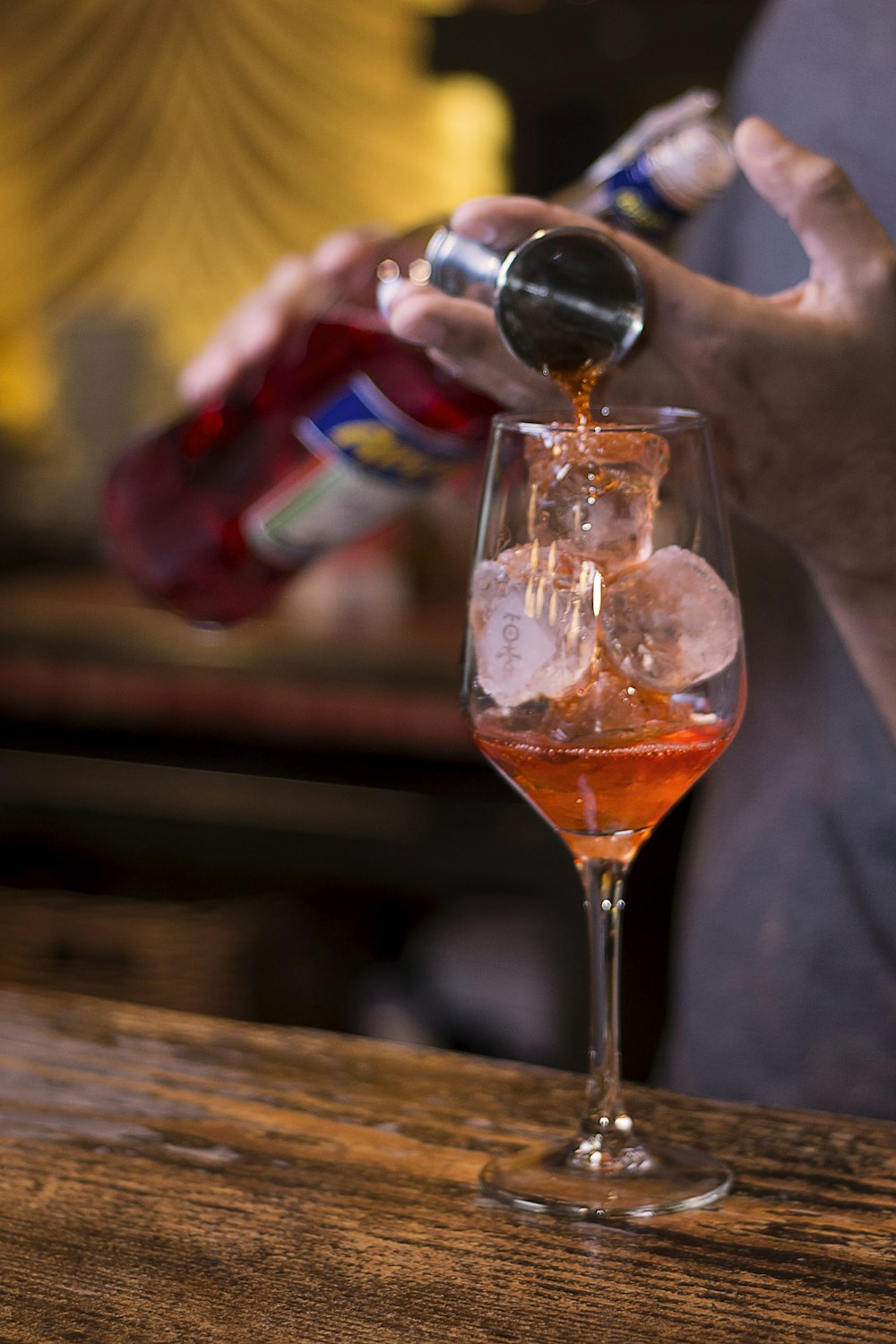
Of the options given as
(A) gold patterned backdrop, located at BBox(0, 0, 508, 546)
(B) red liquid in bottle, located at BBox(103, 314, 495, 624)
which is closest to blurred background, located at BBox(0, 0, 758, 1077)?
(A) gold patterned backdrop, located at BBox(0, 0, 508, 546)

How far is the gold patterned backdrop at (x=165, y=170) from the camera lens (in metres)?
2.73

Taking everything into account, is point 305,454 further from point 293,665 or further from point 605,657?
point 293,665

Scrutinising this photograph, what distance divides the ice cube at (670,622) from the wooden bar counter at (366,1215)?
199 mm

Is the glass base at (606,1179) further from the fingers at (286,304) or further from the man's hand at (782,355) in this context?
the fingers at (286,304)

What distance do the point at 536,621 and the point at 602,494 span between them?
0.05 meters

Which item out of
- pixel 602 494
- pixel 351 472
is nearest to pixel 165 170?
pixel 351 472

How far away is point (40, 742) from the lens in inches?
84.4

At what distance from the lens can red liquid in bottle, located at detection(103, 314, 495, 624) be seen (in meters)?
0.89

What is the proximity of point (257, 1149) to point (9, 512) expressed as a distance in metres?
2.51

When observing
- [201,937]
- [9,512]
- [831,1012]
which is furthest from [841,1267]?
[9,512]

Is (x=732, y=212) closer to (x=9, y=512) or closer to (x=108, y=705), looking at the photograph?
(x=108, y=705)

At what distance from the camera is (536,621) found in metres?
0.58

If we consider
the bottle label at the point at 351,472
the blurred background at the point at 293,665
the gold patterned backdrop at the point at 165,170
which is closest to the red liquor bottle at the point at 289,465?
the bottle label at the point at 351,472

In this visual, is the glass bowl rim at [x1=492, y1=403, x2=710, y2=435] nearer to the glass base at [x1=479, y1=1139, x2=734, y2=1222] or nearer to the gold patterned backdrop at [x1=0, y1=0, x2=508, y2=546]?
the glass base at [x1=479, y1=1139, x2=734, y2=1222]
